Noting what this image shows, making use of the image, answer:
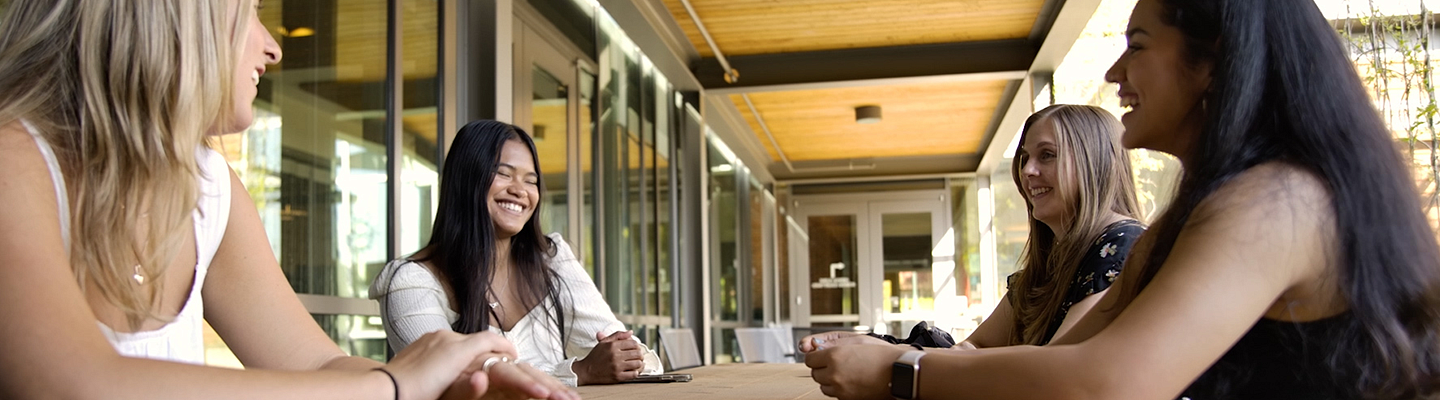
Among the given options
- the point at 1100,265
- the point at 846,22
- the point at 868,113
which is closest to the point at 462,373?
the point at 1100,265

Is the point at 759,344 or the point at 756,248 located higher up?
the point at 756,248

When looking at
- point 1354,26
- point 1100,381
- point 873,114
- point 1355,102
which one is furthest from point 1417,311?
point 873,114

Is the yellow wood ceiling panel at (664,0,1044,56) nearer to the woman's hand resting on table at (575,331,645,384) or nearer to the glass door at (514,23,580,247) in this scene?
the glass door at (514,23,580,247)

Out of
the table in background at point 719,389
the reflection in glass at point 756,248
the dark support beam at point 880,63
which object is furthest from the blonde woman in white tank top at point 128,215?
the reflection in glass at point 756,248

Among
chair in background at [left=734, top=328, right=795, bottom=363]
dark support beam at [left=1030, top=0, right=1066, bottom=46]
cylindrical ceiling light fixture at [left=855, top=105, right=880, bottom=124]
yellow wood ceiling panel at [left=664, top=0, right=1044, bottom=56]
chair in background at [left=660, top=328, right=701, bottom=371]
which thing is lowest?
chair in background at [left=734, top=328, right=795, bottom=363]

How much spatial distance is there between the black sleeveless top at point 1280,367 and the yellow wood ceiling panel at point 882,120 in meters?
7.88

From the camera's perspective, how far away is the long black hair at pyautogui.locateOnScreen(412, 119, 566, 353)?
2.79 m

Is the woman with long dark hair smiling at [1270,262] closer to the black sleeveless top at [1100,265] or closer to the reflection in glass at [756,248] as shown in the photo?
the black sleeveless top at [1100,265]

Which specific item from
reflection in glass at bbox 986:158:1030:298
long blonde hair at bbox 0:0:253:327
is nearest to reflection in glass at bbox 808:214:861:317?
reflection in glass at bbox 986:158:1030:298

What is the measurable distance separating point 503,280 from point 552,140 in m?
2.73

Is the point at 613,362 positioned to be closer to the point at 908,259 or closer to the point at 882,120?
the point at 882,120

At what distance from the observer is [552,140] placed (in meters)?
5.63

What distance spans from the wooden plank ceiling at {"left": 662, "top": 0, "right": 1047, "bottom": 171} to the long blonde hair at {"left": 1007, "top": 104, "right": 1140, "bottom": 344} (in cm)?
448

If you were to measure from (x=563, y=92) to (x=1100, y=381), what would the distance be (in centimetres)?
491
